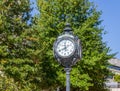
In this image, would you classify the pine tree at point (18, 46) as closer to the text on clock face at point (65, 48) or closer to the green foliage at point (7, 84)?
the green foliage at point (7, 84)

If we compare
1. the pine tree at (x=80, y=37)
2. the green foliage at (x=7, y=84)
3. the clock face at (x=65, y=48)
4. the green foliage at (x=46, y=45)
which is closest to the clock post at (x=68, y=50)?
the clock face at (x=65, y=48)

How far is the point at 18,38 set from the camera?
1044 inches

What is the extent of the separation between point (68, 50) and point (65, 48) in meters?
0.10

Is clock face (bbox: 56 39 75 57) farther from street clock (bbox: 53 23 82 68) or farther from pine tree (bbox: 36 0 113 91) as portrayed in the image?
pine tree (bbox: 36 0 113 91)

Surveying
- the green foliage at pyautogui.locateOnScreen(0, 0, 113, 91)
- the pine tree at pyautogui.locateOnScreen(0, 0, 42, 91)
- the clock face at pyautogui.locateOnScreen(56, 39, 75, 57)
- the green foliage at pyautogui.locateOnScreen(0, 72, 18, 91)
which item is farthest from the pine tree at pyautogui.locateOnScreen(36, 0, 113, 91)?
the clock face at pyautogui.locateOnScreen(56, 39, 75, 57)

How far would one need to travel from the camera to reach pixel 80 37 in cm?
3256

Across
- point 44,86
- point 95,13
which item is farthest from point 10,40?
point 95,13

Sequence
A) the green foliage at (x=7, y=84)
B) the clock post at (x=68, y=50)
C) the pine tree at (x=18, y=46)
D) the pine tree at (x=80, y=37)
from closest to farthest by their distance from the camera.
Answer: the clock post at (x=68, y=50)
the green foliage at (x=7, y=84)
the pine tree at (x=18, y=46)
the pine tree at (x=80, y=37)

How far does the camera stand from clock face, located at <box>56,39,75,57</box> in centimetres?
1447

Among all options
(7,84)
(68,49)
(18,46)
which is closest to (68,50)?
(68,49)

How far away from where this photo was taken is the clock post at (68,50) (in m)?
14.4

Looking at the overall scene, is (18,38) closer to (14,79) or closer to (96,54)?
(14,79)

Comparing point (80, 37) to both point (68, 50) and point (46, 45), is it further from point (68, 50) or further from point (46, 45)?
point (68, 50)

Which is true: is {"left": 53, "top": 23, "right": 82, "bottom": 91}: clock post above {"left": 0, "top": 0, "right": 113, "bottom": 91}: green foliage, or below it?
below
